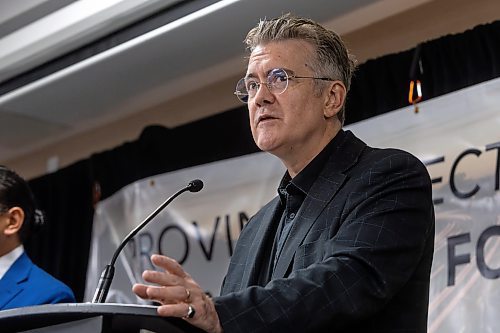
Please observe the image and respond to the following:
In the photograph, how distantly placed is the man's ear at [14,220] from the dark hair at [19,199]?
0.04 feet

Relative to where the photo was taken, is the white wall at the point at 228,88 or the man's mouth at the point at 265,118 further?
the white wall at the point at 228,88

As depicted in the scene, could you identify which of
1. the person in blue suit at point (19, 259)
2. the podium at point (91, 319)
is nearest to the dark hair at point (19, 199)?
the person in blue suit at point (19, 259)

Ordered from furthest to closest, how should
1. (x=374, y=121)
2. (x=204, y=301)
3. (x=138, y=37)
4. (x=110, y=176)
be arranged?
1. (x=110, y=176)
2. (x=138, y=37)
3. (x=374, y=121)
4. (x=204, y=301)

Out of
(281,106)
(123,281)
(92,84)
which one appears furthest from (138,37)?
(281,106)

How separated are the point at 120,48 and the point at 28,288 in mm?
994

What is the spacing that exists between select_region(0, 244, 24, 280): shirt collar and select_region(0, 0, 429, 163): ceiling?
82 centimetres

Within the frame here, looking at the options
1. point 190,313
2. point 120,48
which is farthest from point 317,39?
point 120,48

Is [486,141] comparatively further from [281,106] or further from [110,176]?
[110,176]

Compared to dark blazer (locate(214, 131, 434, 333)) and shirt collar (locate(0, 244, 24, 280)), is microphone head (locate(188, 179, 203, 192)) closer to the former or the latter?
dark blazer (locate(214, 131, 434, 333))

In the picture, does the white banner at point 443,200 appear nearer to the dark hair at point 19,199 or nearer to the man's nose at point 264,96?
the dark hair at point 19,199

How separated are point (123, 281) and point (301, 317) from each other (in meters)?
2.27

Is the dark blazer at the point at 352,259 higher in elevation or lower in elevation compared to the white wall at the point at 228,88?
lower

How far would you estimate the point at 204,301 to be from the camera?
3.64 ft

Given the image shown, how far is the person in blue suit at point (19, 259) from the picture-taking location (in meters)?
2.21
